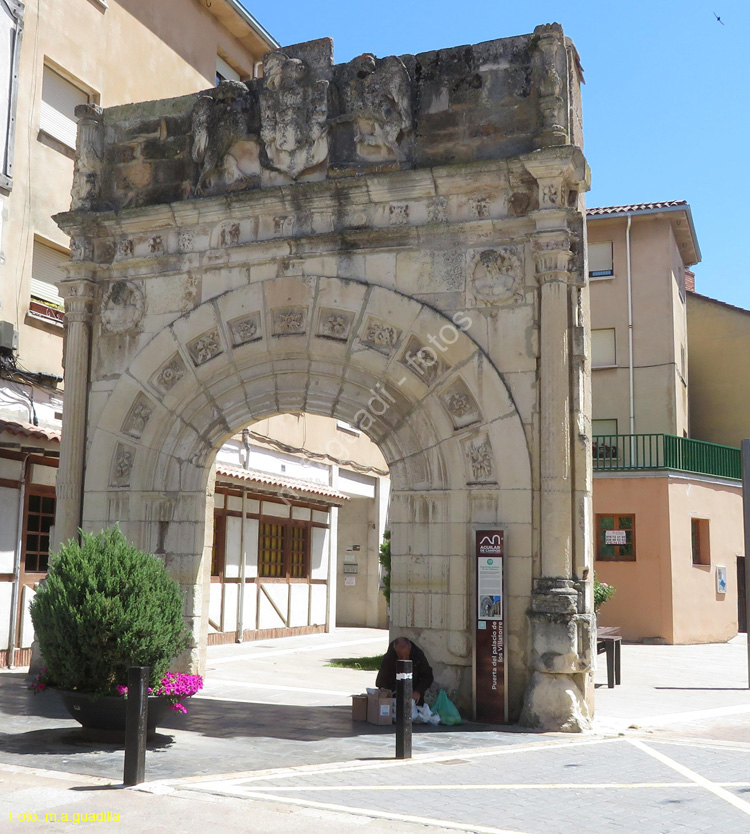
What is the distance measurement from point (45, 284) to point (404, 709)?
11.7 m

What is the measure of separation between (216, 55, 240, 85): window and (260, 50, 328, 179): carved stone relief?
38.7 feet

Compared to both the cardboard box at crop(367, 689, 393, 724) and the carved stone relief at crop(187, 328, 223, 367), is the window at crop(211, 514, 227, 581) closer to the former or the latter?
the carved stone relief at crop(187, 328, 223, 367)

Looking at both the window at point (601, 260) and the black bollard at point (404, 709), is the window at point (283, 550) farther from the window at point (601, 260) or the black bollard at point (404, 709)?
the black bollard at point (404, 709)

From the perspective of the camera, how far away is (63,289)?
41.0ft

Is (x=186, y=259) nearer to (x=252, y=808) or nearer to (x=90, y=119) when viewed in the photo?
(x=90, y=119)

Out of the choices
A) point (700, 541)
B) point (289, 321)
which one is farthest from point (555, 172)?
point (700, 541)

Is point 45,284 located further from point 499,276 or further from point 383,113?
point 499,276

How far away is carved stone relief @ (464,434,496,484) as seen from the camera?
1042 cm

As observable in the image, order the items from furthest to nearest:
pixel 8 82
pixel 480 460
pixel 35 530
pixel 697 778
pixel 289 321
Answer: pixel 8 82 < pixel 35 530 < pixel 289 321 < pixel 480 460 < pixel 697 778

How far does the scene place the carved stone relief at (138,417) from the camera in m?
12.0

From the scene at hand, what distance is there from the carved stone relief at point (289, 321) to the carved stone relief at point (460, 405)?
6.41 feet

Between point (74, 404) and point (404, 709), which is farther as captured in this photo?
point (74, 404)

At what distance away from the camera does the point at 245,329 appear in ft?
38.4

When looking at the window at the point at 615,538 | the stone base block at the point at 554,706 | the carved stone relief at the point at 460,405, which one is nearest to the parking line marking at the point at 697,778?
the stone base block at the point at 554,706
